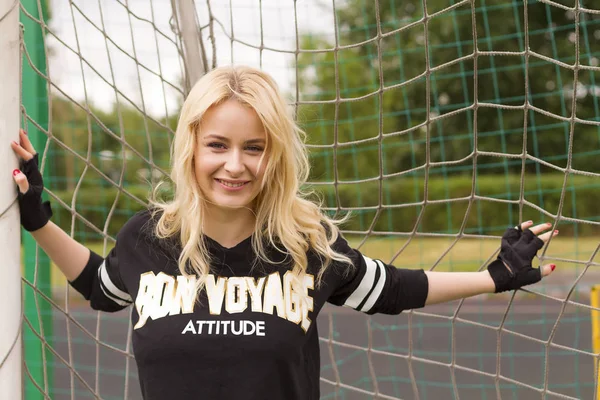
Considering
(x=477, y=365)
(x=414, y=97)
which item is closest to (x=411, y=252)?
(x=477, y=365)

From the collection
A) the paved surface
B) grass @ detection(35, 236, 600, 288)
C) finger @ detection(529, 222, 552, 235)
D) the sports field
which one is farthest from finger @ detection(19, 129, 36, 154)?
grass @ detection(35, 236, 600, 288)

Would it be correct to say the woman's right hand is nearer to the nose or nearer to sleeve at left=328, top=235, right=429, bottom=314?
the nose

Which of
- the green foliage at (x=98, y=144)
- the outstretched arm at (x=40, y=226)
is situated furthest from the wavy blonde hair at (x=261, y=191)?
the green foliage at (x=98, y=144)

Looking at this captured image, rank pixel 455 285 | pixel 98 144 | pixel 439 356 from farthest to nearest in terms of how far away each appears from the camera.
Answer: pixel 98 144 < pixel 439 356 < pixel 455 285

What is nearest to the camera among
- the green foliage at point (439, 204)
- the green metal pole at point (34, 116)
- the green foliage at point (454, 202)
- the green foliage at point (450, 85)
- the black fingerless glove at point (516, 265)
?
the black fingerless glove at point (516, 265)

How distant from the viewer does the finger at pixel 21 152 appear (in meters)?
1.53

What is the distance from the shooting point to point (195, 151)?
5.19ft

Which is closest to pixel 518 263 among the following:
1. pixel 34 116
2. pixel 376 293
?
pixel 376 293

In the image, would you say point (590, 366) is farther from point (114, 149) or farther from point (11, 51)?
point (114, 149)

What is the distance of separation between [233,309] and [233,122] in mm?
367

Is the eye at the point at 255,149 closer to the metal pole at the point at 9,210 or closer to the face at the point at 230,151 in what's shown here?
the face at the point at 230,151

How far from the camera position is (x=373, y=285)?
1669 mm

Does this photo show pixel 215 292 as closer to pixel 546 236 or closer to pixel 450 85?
pixel 546 236

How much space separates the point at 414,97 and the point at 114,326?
6.11 metres
